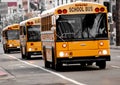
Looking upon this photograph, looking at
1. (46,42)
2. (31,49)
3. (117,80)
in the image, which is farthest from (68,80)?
(31,49)

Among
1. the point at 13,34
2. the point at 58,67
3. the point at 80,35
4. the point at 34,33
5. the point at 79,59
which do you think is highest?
the point at 80,35

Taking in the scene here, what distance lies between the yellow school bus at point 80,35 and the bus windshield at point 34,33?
50.9ft

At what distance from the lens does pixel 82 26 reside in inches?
991

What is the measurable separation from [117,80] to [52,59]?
734cm

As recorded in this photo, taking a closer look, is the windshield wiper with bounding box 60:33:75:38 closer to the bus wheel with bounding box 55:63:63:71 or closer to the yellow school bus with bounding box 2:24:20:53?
the bus wheel with bounding box 55:63:63:71

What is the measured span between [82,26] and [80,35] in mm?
368

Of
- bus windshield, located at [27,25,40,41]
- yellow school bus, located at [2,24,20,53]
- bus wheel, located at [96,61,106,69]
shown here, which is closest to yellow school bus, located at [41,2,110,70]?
bus wheel, located at [96,61,106,69]

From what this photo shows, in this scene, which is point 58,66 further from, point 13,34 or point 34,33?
point 13,34

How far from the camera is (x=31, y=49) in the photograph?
4147 centimetres

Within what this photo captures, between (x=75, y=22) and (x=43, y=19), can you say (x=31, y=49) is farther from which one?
(x=75, y=22)

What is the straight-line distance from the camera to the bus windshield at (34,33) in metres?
41.0

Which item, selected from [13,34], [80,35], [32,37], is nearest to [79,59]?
[80,35]

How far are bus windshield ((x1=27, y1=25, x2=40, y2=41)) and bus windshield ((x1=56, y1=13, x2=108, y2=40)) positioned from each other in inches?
620

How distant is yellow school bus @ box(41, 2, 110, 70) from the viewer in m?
25.1
